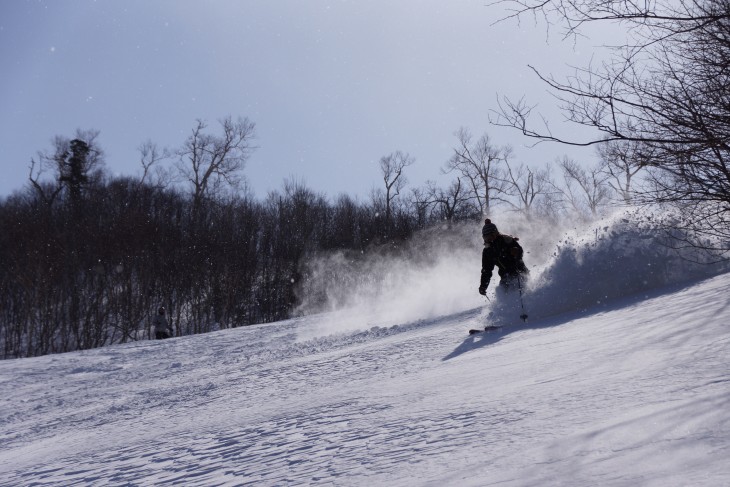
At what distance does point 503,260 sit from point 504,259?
27mm

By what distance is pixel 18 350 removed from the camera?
31.7 metres

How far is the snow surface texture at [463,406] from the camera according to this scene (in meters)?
2.36

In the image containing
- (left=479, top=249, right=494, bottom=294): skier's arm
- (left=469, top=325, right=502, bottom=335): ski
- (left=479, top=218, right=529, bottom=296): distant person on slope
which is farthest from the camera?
(left=479, top=249, right=494, bottom=294): skier's arm

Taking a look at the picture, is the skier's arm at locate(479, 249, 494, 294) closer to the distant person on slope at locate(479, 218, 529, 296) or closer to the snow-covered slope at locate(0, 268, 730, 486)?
the distant person on slope at locate(479, 218, 529, 296)

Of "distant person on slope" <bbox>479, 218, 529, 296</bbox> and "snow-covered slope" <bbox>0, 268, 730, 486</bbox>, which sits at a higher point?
"distant person on slope" <bbox>479, 218, 529, 296</bbox>

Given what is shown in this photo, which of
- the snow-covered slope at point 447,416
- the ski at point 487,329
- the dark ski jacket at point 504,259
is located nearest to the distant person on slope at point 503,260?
the dark ski jacket at point 504,259

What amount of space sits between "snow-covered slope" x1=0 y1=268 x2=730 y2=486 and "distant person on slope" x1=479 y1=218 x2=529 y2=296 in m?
1.42

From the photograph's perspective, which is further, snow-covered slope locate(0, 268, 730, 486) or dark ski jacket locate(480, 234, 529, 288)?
dark ski jacket locate(480, 234, 529, 288)

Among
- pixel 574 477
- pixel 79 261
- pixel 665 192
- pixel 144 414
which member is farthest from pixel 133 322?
pixel 574 477

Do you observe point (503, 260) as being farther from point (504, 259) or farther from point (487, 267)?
point (487, 267)

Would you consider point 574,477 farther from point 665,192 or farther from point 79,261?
point 79,261

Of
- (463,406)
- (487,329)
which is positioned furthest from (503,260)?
(463,406)

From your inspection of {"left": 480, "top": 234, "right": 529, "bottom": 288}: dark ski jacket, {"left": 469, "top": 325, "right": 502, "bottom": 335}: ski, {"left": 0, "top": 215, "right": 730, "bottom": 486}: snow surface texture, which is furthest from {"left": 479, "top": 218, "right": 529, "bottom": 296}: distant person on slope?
{"left": 469, "top": 325, "right": 502, "bottom": 335}: ski

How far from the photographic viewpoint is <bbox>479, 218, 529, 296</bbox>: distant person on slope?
9.89m
